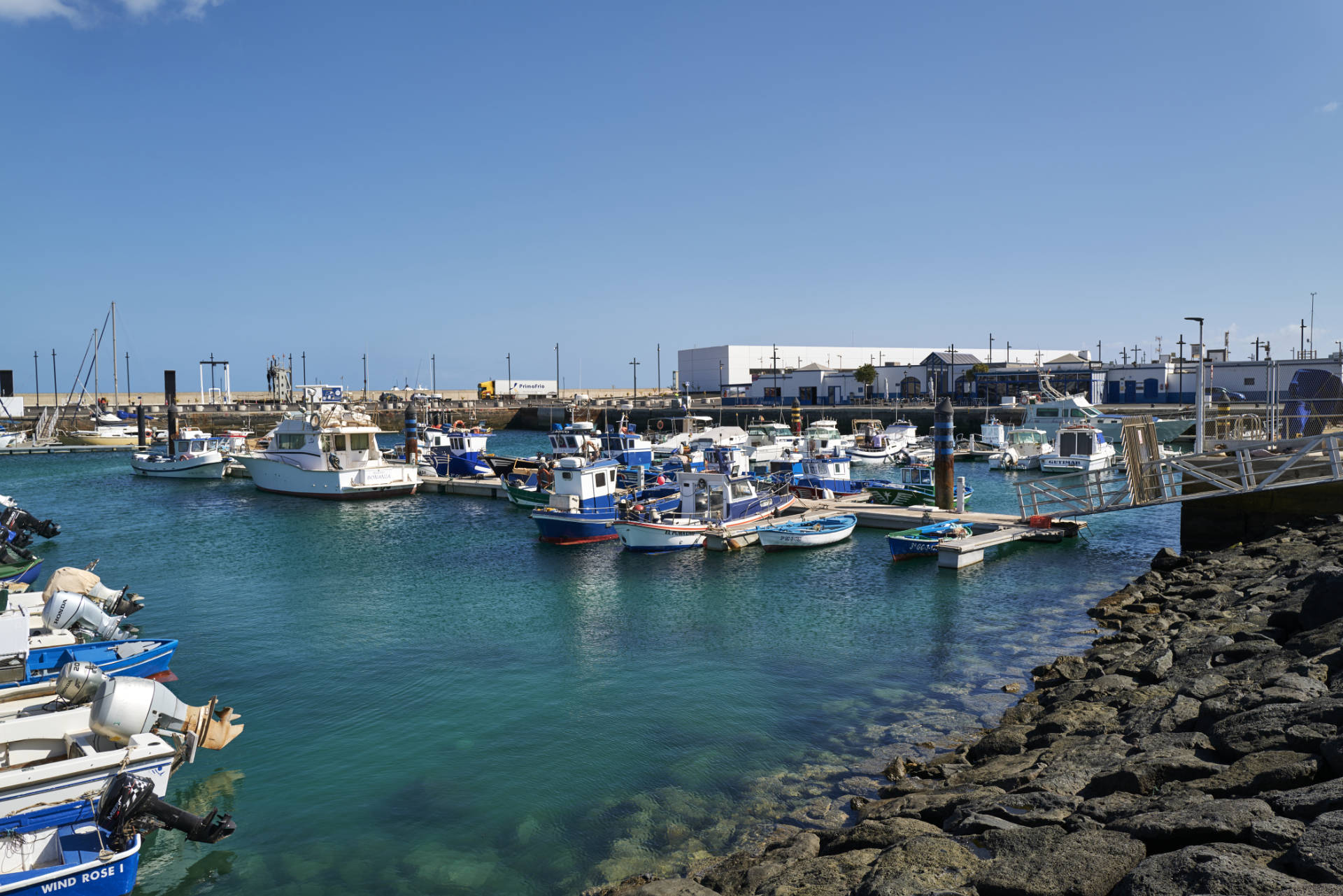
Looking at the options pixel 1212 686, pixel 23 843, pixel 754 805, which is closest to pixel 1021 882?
pixel 754 805

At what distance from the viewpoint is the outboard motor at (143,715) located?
10.2 m

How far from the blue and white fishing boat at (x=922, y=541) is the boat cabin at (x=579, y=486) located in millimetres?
10676

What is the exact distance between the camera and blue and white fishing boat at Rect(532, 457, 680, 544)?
3128 centimetres

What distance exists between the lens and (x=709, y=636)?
65.1 ft

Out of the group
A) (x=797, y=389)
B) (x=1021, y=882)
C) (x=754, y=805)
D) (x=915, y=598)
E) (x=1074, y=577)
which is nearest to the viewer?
(x=1021, y=882)

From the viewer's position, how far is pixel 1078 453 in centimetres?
4919

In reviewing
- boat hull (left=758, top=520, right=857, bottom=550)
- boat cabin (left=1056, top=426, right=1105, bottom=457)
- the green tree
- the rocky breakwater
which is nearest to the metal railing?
boat hull (left=758, top=520, right=857, bottom=550)

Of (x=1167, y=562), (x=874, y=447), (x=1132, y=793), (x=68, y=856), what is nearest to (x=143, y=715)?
(x=68, y=856)

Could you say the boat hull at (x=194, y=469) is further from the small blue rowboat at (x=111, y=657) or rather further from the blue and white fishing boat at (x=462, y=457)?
the small blue rowboat at (x=111, y=657)

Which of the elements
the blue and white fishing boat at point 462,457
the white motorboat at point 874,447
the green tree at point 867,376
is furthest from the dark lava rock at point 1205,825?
the green tree at point 867,376

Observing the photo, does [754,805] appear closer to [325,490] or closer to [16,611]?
[16,611]

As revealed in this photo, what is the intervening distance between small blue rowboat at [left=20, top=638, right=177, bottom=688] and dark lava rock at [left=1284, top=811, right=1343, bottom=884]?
1544cm

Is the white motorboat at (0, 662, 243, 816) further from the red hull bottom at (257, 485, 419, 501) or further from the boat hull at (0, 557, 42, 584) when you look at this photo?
the red hull bottom at (257, 485, 419, 501)

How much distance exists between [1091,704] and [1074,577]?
41.2 ft
